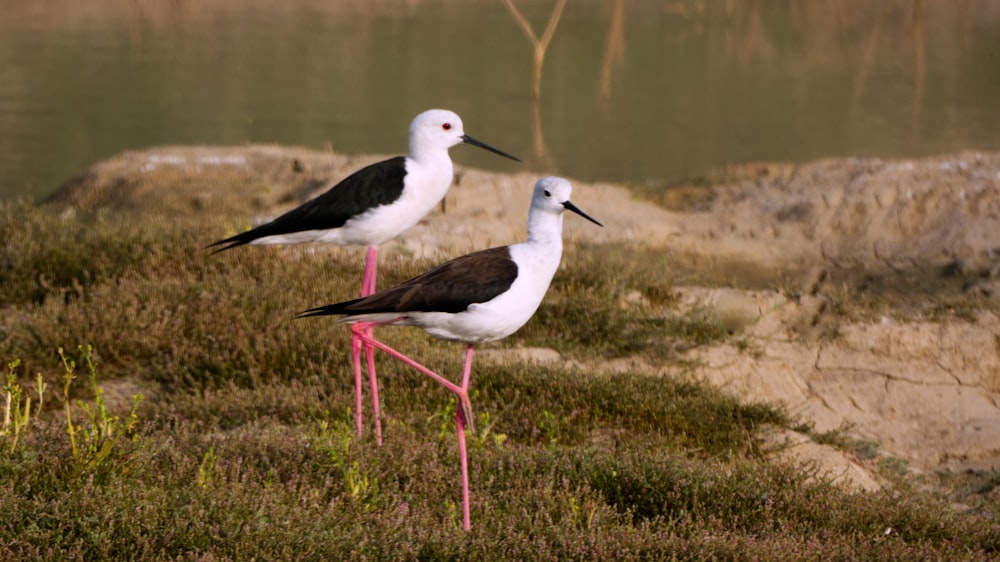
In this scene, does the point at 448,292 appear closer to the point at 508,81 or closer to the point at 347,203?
the point at 347,203

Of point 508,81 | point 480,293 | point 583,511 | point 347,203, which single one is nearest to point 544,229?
point 480,293

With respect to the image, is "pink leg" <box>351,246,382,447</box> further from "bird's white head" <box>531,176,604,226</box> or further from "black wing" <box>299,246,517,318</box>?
"bird's white head" <box>531,176,604,226</box>

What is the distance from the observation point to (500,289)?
483cm

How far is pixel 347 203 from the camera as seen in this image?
607cm

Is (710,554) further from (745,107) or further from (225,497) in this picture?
(745,107)

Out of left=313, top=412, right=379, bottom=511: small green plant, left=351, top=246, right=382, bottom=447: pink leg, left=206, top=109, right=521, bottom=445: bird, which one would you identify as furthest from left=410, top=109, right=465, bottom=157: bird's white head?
left=313, top=412, right=379, bottom=511: small green plant

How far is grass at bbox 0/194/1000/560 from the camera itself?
4617mm

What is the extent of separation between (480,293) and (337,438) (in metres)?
1.41

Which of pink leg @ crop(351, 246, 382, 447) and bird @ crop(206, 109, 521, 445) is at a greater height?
bird @ crop(206, 109, 521, 445)

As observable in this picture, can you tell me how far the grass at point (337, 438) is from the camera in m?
4.62

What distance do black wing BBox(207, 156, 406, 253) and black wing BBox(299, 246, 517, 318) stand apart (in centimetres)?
121

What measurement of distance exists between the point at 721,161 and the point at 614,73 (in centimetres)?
1023

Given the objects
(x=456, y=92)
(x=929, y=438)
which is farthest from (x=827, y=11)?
(x=929, y=438)

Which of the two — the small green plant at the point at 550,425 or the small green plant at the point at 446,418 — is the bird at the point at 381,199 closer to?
the small green plant at the point at 446,418
